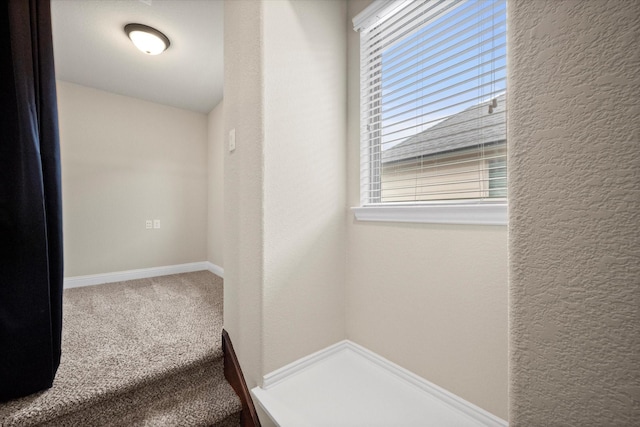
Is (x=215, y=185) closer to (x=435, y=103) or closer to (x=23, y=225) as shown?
(x=23, y=225)

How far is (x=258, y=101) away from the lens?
1172 millimetres

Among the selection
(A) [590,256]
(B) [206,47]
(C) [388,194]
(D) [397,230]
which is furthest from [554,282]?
(B) [206,47]

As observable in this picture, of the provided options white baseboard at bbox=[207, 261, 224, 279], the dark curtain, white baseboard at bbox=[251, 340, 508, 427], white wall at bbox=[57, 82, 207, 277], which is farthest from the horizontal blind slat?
white wall at bbox=[57, 82, 207, 277]

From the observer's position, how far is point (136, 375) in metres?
1.18

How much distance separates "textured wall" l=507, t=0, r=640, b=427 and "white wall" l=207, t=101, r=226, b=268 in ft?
9.84

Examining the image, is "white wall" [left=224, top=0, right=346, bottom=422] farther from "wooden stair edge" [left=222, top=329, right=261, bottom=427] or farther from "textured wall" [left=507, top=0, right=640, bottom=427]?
"textured wall" [left=507, top=0, right=640, bottom=427]

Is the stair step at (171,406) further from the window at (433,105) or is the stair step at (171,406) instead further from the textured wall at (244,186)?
the window at (433,105)

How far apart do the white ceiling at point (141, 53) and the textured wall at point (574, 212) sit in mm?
2059

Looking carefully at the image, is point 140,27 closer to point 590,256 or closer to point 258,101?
point 258,101

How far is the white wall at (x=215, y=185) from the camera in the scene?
9.86 ft

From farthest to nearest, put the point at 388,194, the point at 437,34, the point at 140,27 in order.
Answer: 1. the point at 140,27
2. the point at 388,194
3. the point at 437,34

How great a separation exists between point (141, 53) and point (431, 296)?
9.61 ft

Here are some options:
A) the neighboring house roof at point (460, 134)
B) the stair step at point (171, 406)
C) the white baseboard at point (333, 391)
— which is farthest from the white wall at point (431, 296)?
the stair step at point (171, 406)

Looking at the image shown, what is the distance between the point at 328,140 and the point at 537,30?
1.08m
